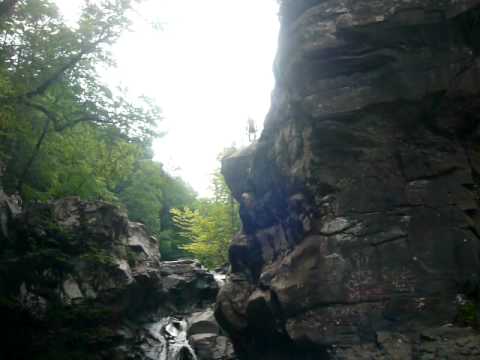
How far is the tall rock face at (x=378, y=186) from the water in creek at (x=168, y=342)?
4.90 meters

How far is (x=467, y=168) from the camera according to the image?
872cm

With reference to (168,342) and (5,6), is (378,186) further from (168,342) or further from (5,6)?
(5,6)

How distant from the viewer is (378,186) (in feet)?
28.9

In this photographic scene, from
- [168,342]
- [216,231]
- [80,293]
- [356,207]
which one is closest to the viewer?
[356,207]

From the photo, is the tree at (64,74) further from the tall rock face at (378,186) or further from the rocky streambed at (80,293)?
the tall rock face at (378,186)

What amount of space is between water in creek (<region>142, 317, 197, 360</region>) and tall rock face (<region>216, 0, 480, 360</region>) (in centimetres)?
490

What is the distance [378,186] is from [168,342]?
1088cm

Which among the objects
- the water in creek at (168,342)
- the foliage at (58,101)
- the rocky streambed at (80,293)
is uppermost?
the foliage at (58,101)

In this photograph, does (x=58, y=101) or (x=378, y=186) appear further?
(x=58, y=101)

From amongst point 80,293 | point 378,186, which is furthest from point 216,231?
point 378,186

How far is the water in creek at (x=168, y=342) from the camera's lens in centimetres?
1450

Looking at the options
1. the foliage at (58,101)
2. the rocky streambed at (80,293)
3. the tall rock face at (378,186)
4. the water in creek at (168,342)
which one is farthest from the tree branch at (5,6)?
the water in creek at (168,342)

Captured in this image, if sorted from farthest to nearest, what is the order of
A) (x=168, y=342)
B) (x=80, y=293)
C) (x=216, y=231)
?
(x=216, y=231) < (x=168, y=342) < (x=80, y=293)

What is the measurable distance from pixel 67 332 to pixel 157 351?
3.51 meters
